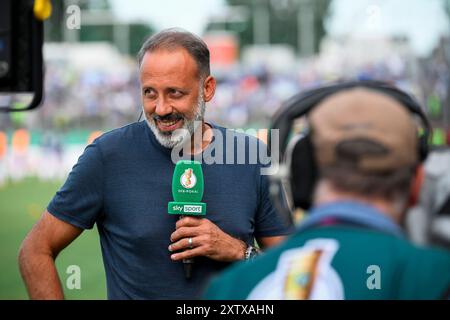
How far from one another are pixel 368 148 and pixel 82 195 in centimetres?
144

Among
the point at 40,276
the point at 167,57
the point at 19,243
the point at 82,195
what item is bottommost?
the point at 19,243

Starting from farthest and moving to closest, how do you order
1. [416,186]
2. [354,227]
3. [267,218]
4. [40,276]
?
[267,218]
[40,276]
[416,186]
[354,227]

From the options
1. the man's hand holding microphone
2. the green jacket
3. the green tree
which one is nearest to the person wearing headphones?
the green jacket

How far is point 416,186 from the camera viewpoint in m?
1.81

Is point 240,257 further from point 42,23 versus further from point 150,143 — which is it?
point 42,23

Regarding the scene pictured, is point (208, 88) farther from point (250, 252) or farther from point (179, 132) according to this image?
point (250, 252)

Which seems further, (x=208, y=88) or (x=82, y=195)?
(x=208, y=88)

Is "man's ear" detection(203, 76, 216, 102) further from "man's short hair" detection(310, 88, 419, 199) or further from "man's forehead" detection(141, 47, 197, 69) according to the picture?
"man's short hair" detection(310, 88, 419, 199)

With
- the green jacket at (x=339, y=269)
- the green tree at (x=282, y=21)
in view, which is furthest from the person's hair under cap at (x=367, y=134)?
the green tree at (x=282, y=21)

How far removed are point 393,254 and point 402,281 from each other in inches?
2.4

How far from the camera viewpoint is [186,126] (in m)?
2.97

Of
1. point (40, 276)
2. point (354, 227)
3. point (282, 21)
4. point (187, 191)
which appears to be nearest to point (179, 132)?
point (187, 191)

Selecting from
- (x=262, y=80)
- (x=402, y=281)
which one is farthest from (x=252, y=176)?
(x=262, y=80)

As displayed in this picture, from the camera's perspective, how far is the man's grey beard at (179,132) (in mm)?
2900
